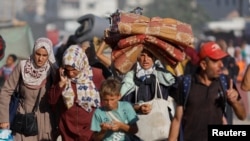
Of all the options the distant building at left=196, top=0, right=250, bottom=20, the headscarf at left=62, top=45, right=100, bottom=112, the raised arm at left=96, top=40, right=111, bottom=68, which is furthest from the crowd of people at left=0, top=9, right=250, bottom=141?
the distant building at left=196, top=0, right=250, bottom=20

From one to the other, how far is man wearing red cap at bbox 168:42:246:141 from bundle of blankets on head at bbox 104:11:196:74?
111 centimetres

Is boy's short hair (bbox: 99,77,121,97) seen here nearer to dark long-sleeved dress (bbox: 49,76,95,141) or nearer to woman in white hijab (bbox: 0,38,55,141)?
dark long-sleeved dress (bbox: 49,76,95,141)

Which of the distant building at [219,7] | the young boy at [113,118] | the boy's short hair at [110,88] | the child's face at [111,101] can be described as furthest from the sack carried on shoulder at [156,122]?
the distant building at [219,7]

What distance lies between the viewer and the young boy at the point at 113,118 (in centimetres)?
877

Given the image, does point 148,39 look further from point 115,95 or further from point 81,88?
point 115,95

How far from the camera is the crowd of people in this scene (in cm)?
853

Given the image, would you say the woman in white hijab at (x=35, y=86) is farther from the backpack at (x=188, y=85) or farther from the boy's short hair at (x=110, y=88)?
the backpack at (x=188, y=85)

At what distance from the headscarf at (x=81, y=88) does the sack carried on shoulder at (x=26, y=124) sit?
0.53 metres

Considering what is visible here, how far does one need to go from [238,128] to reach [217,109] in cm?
49

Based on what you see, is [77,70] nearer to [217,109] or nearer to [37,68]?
[37,68]

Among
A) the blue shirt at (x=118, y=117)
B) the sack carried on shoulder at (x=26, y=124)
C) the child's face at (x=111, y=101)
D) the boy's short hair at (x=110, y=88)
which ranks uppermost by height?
the boy's short hair at (x=110, y=88)

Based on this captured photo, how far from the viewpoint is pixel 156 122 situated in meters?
9.19

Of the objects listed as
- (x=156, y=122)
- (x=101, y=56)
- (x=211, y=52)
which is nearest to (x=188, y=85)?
(x=211, y=52)

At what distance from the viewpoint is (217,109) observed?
340 inches
